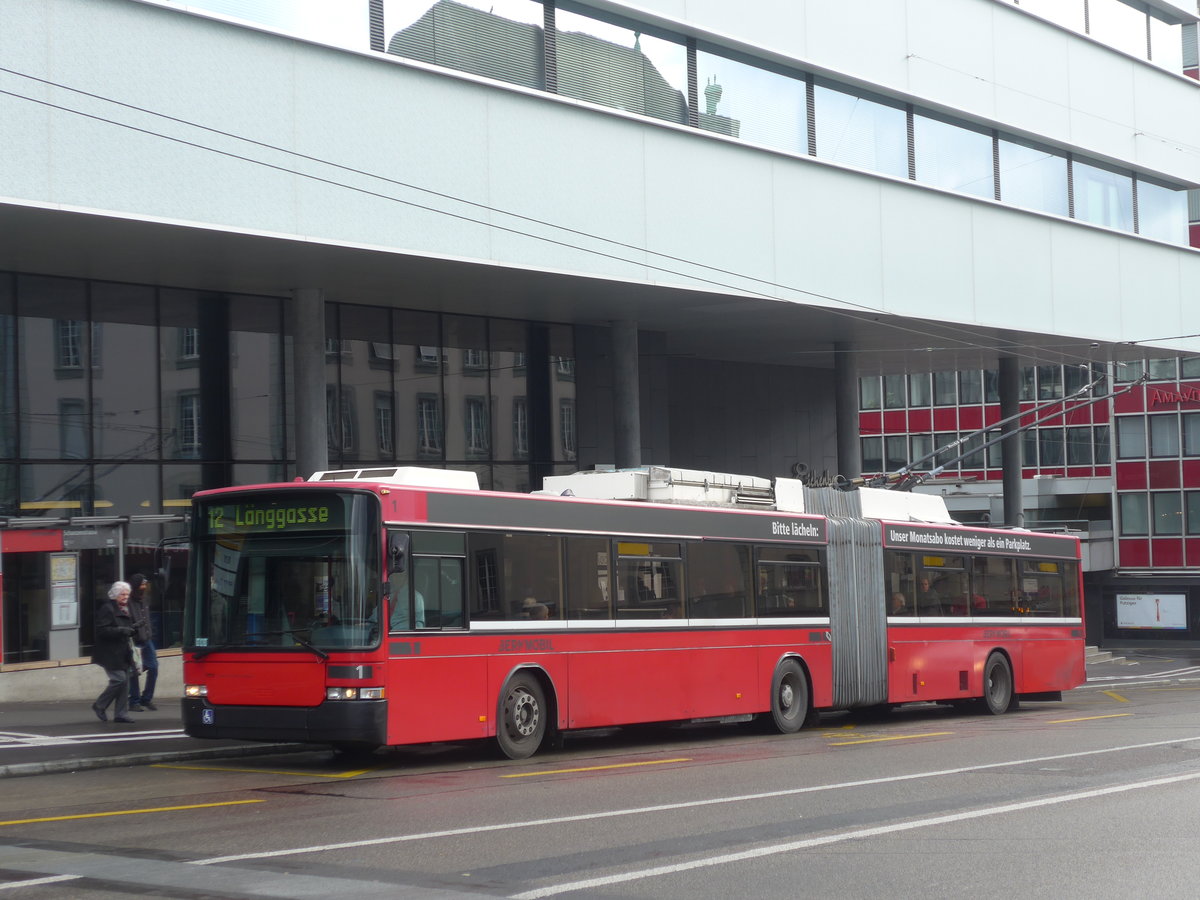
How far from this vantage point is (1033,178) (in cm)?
3284

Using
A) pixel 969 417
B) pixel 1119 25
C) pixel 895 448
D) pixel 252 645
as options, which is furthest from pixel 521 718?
pixel 895 448

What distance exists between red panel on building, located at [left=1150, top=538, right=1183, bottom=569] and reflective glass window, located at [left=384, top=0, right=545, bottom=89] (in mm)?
53437

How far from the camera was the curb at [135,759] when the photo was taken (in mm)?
13266

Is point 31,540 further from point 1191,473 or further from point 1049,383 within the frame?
point 1191,473

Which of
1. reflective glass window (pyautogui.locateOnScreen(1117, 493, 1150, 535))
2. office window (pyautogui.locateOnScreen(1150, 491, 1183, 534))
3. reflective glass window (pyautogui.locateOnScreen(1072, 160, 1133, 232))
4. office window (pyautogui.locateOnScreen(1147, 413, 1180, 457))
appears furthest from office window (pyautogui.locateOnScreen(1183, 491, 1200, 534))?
reflective glass window (pyautogui.locateOnScreen(1072, 160, 1133, 232))

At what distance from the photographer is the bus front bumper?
12.9 meters

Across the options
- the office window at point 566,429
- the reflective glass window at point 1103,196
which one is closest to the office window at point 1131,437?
the reflective glass window at point 1103,196

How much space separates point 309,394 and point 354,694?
1003 centimetres

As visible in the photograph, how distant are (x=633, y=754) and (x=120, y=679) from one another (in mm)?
6237

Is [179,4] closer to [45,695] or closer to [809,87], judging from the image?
[45,695]

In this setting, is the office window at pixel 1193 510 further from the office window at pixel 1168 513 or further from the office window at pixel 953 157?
the office window at pixel 953 157

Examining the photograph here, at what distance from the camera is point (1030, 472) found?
236 feet

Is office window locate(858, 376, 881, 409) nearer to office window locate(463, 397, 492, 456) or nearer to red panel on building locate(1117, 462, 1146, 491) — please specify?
red panel on building locate(1117, 462, 1146, 491)

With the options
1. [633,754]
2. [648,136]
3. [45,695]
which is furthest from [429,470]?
[648,136]
